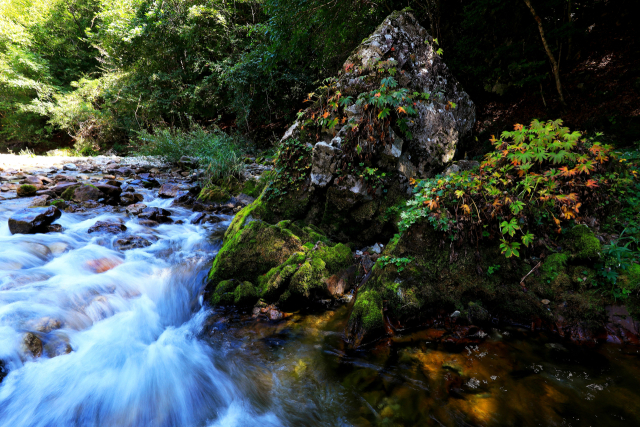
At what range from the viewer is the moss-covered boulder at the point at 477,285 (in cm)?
316

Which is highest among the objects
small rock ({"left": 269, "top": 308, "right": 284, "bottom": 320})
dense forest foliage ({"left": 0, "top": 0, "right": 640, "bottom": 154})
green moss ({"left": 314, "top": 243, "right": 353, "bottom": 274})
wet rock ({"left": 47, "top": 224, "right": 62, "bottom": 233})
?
dense forest foliage ({"left": 0, "top": 0, "right": 640, "bottom": 154})

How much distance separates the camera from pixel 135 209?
7.55 meters

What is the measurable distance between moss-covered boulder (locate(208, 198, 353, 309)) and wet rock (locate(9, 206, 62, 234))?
4.30 meters

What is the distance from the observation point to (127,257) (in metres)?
5.36

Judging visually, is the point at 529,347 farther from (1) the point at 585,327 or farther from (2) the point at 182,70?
(2) the point at 182,70

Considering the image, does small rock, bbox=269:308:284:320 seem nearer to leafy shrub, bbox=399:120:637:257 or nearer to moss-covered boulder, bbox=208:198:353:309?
moss-covered boulder, bbox=208:198:353:309

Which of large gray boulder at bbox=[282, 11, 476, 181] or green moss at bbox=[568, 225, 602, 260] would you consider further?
large gray boulder at bbox=[282, 11, 476, 181]

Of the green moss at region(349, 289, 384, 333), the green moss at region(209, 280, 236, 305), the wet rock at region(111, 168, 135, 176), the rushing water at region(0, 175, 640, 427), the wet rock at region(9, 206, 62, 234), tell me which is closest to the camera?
the rushing water at region(0, 175, 640, 427)

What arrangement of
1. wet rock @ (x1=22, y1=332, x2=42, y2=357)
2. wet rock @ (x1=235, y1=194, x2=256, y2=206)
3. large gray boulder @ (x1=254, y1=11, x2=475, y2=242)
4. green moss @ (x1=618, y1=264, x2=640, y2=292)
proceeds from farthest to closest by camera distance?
wet rock @ (x1=235, y1=194, x2=256, y2=206) → large gray boulder @ (x1=254, y1=11, x2=475, y2=242) → wet rock @ (x1=22, y1=332, x2=42, y2=357) → green moss @ (x1=618, y1=264, x2=640, y2=292)

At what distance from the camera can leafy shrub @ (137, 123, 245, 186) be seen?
9.45 m

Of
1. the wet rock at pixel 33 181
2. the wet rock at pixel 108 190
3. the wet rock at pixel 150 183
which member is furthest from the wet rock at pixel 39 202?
the wet rock at pixel 150 183

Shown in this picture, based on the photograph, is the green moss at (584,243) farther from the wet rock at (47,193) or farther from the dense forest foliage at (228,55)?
the wet rock at (47,193)

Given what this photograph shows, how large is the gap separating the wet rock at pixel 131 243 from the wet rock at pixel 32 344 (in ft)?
8.82

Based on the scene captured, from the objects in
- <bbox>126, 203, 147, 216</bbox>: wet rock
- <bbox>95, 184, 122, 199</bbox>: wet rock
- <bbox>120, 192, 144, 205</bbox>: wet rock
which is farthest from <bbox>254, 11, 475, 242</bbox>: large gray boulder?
<bbox>95, 184, 122, 199</bbox>: wet rock
